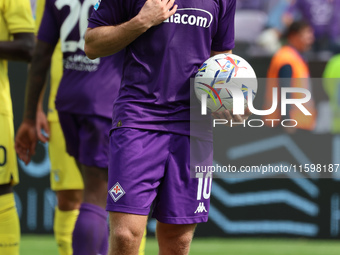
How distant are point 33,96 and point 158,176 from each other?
5.54 feet

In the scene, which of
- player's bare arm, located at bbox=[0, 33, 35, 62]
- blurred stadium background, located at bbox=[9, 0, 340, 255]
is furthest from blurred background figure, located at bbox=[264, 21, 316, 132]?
player's bare arm, located at bbox=[0, 33, 35, 62]

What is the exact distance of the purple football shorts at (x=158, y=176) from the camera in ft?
12.4

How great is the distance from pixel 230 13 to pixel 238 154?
12.3 ft

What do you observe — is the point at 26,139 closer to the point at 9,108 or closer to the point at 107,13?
the point at 9,108

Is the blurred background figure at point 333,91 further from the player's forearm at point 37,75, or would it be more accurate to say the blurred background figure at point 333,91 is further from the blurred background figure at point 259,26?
the player's forearm at point 37,75

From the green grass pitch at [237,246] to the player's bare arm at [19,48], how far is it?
8.79 ft

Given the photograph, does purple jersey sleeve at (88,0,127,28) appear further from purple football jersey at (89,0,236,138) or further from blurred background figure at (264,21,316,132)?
blurred background figure at (264,21,316,132)

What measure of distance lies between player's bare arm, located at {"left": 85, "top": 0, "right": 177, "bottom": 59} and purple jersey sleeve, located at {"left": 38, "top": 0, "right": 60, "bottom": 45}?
49.9 inches

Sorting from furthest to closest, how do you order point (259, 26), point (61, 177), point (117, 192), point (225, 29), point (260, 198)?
point (259, 26) → point (260, 198) → point (61, 177) → point (225, 29) → point (117, 192)

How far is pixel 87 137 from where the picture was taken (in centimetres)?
484

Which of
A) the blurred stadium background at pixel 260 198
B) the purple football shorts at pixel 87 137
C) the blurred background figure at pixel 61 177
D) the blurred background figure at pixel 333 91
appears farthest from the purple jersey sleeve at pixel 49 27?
the blurred background figure at pixel 333 91

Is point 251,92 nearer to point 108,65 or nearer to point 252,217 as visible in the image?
point 108,65

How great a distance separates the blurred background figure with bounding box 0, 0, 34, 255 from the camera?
483cm

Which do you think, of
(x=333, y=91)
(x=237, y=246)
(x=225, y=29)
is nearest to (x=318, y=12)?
(x=333, y=91)
